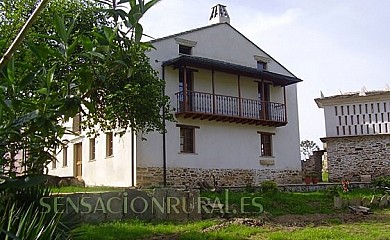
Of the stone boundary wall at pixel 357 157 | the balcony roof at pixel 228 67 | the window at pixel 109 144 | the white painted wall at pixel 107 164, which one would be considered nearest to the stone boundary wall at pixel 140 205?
the white painted wall at pixel 107 164

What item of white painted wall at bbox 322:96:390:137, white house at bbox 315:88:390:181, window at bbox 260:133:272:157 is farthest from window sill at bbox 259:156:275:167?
white painted wall at bbox 322:96:390:137

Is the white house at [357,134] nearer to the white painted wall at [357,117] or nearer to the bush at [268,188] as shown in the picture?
the white painted wall at [357,117]

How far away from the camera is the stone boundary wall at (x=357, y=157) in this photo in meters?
22.2

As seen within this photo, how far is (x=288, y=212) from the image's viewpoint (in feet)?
41.7

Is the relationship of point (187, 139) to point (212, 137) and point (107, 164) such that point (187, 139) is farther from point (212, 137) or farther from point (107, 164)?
point (107, 164)

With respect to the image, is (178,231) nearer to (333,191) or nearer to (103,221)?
(103,221)

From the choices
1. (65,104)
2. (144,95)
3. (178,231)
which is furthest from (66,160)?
(65,104)

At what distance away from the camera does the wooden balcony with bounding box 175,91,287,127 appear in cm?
1856

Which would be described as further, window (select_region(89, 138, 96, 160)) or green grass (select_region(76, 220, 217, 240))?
window (select_region(89, 138, 96, 160))

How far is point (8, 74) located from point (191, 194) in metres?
9.38

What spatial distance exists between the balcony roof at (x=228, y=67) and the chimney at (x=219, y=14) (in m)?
3.66

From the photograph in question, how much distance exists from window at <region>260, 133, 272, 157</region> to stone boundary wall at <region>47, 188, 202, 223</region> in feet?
33.4

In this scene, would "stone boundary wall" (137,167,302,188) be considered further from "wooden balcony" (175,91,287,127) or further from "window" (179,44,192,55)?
"window" (179,44,192,55)

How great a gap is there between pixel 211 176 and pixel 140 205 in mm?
8232
